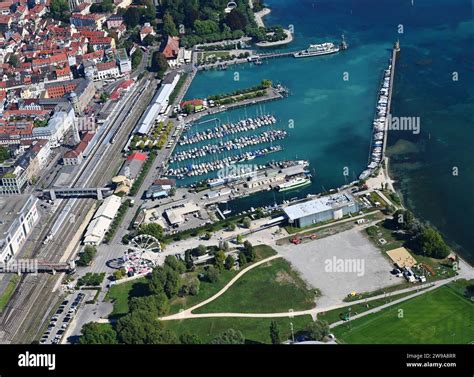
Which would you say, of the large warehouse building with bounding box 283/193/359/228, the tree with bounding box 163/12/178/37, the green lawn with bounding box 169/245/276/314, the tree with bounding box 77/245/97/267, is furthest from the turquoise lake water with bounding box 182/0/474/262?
the tree with bounding box 163/12/178/37

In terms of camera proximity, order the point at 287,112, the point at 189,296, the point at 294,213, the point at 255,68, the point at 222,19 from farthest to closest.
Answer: the point at 222,19 < the point at 255,68 < the point at 287,112 < the point at 294,213 < the point at 189,296

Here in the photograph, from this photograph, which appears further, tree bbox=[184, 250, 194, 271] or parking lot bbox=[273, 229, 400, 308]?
tree bbox=[184, 250, 194, 271]

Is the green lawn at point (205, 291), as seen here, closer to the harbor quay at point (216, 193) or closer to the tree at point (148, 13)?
the harbor quay at point (216, 193)

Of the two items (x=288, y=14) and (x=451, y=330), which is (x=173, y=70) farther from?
(x=451, y=330)

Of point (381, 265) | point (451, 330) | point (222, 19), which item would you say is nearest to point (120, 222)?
point (381, 265)

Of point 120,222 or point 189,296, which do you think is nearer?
point 189,296

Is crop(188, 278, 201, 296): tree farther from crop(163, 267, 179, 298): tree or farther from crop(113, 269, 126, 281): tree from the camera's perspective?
crop(113, 269, 126, 281): tree
